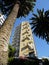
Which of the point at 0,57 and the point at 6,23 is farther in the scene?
the point at 6,23

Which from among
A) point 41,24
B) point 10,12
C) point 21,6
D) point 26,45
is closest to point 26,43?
point 26,45

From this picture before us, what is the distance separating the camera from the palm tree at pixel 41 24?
3641 centimetres

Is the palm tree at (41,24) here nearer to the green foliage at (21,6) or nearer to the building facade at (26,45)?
the green foliage at (21,6)

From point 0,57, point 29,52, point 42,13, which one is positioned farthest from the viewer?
point 29,52

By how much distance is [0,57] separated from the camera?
13578mm

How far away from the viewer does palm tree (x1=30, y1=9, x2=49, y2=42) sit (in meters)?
36.4

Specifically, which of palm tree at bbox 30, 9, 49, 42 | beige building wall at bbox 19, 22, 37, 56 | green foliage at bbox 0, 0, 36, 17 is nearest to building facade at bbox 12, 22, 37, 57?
beige building wall at bbox 19, 22, 37, 56

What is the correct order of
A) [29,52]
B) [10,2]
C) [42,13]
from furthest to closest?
[29,52] < [42,13] < [10,2]

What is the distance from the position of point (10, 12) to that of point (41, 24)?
15.0 metres

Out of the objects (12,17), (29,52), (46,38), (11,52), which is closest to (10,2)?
(12,17)

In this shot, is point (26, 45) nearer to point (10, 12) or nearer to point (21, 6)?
point (21, 6)

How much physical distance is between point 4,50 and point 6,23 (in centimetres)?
458

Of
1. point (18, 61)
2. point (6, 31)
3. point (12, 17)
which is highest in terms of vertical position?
point (12, 17)

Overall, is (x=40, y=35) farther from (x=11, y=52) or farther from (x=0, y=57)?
(x=0, y=57)
